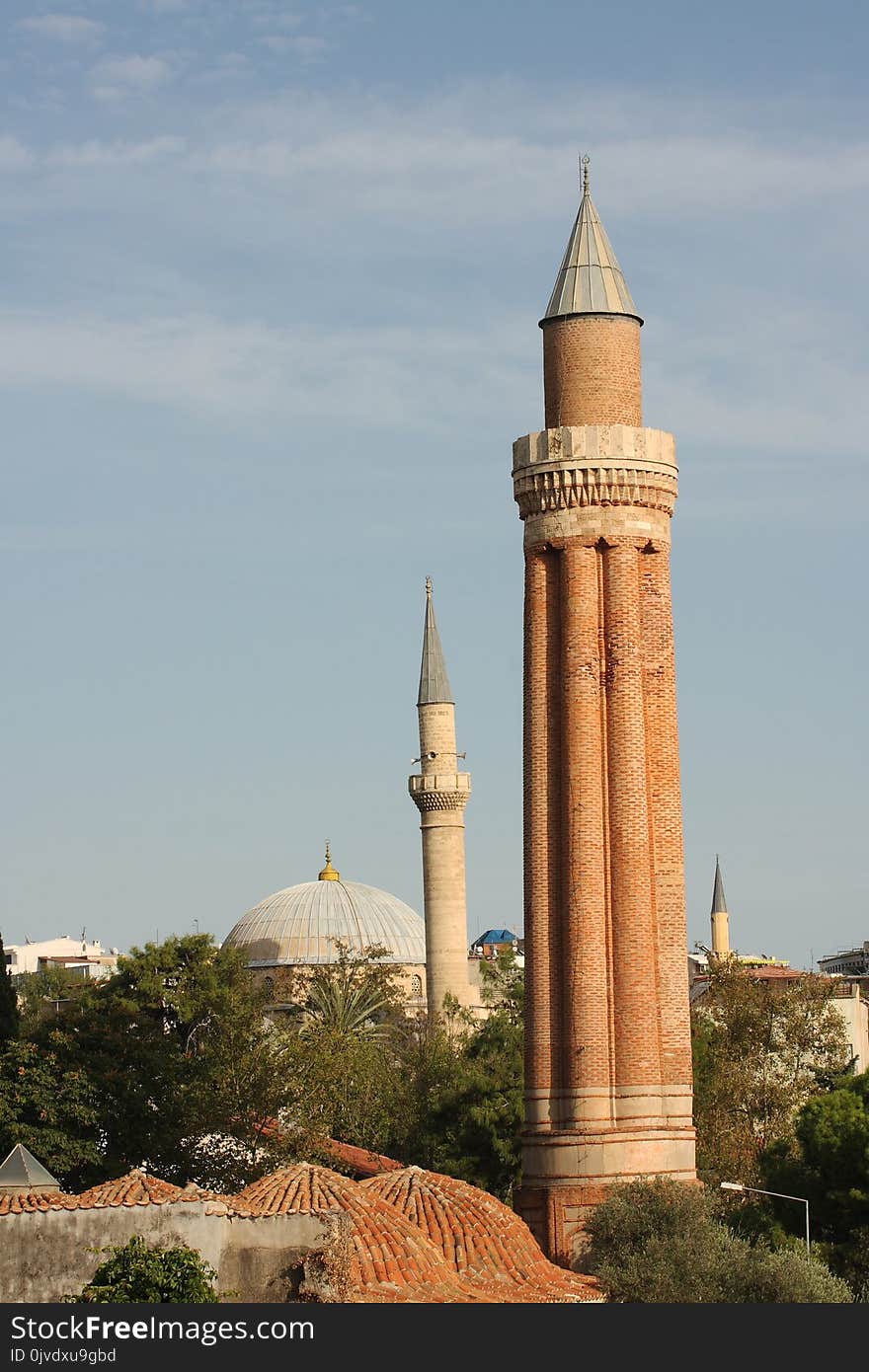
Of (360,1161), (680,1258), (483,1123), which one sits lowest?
(680,1258)

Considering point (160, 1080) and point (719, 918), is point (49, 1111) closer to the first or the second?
point (160, 1080)

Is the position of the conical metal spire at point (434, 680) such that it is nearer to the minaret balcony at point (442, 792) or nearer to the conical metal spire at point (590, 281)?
the minaret balcony at point (442, 792)

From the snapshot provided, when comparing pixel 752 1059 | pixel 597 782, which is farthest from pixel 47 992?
pixel 597 782

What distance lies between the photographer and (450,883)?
2365 inches

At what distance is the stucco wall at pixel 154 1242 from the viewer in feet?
82.9

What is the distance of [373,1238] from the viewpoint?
26.4m

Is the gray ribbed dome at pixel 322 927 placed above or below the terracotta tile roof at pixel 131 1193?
above

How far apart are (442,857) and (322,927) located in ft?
67.6

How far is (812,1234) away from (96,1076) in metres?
12.1

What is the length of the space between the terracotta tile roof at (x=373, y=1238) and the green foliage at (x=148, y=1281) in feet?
9.43

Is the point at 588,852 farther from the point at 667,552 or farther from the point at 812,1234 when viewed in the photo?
the point at 812,1234

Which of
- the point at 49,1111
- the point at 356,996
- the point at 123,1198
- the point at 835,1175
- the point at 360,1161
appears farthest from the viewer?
the point at 356,996

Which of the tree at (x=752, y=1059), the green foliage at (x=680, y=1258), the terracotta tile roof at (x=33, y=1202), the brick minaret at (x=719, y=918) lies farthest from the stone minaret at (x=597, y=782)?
the brick minaret at (x=719, y=918)

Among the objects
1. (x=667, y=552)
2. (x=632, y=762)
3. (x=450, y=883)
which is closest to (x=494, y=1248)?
(x=632, y=762)
